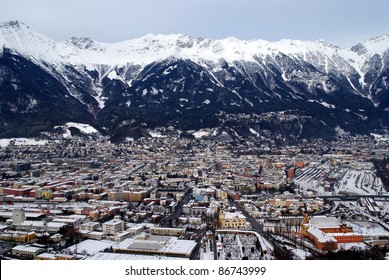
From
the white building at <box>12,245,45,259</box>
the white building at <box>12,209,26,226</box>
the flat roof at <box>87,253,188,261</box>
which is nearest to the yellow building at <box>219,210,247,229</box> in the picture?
the flat roof at <box>87,253,188,261</box>

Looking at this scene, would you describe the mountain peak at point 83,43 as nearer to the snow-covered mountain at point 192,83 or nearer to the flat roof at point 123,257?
the snow-covered mountain at point 192,83

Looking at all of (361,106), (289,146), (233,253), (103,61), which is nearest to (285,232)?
(233,253)

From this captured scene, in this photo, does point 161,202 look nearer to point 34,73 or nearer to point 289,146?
point 289,146

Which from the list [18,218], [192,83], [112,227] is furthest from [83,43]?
[112,227]

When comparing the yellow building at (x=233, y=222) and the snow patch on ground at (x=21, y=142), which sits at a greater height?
the snow patch on ground at (x=21, y=142)

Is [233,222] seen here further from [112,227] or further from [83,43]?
[83,43]

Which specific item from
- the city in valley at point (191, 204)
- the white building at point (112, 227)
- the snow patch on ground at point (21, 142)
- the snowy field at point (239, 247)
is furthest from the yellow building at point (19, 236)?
the snow patch on ground at point (21, 142)
